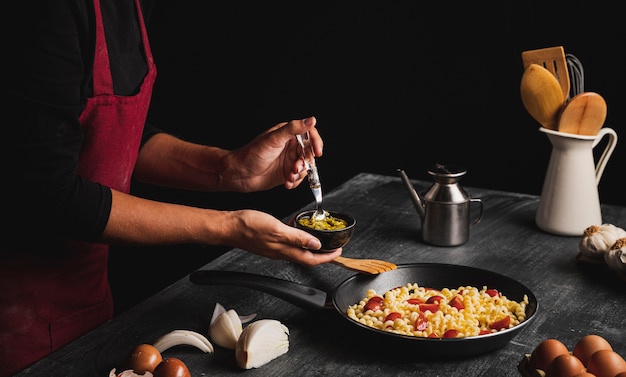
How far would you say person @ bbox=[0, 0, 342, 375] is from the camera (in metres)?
1.36

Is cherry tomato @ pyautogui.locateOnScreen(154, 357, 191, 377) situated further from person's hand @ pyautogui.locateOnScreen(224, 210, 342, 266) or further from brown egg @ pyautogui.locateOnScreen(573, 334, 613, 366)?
brown egg @ pyautogui.locateOnScreen(573, 334, 613, 366)

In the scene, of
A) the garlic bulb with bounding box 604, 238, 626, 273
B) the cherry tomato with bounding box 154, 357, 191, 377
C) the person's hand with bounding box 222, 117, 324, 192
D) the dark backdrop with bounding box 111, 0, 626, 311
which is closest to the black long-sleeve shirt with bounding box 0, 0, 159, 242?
the cherry tomato with bounding box 154, 357, 191, 377

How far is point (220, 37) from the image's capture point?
3.43 m

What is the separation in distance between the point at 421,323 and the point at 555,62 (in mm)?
933

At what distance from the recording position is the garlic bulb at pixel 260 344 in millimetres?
1331

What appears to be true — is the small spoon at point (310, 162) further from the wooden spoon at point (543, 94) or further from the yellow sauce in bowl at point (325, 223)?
the wooden spoon at point (543, 94)

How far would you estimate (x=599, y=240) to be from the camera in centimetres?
179

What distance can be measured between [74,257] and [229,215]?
445mm

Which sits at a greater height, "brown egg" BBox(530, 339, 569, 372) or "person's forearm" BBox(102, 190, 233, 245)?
"person's forearm" BBox(102, 190, 233, 245)

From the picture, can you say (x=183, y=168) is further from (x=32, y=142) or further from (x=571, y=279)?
(x=571, y=279)

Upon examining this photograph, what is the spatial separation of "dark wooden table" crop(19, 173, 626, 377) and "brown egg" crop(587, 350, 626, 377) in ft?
0.92

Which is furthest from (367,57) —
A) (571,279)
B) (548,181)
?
(571,279)

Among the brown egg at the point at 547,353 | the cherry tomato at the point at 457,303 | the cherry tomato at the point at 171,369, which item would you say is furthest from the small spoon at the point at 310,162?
the brown egg at the point at 547,353

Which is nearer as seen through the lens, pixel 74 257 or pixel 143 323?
pixel 143 323
